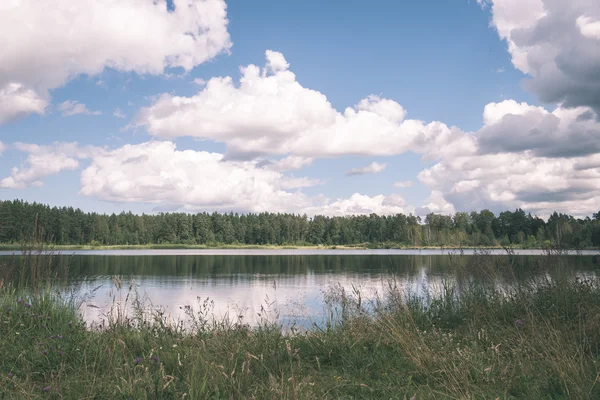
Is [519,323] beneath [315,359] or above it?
above

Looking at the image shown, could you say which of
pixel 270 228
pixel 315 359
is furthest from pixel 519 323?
pixel 270 228

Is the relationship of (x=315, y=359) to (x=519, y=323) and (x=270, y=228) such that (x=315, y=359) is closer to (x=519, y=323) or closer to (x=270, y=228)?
(x=519, y=323)

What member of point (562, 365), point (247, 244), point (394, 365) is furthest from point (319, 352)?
point (247, 244)

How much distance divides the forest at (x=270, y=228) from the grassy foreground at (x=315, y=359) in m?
117

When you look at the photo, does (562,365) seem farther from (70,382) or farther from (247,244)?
(247,244)

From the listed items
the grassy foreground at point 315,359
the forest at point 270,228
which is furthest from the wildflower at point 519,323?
the forest at point 270,228

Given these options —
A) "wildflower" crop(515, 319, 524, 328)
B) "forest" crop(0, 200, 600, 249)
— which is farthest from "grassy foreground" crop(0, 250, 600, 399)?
"forest" crop(0, 200, 600, 249)

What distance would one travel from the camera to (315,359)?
6207mm

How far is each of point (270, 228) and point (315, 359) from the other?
146865 millimetres

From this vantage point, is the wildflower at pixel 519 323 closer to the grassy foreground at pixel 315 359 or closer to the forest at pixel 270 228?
the grassy foreground at pixel 315 359

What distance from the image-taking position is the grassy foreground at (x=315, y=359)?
442cm

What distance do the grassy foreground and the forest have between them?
385 feet

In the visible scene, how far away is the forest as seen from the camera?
12744 cm

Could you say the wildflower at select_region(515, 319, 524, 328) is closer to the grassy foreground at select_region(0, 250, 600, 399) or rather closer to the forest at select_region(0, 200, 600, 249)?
the grassy foreground at select_region(0, 250, 600, 399)
